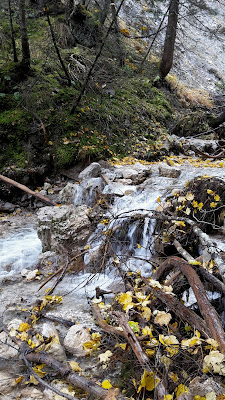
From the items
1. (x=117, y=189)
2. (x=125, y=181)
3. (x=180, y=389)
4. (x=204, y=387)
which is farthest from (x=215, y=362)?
(x=125, y=181)

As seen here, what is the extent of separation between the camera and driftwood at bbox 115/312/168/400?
4.35 ft

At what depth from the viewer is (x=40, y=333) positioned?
212 cm

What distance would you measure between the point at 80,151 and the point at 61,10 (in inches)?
315

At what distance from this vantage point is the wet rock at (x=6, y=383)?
5.47ft

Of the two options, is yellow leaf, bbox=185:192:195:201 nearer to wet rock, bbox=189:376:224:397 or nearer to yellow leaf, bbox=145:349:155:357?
yellow leaf, bbox=145:349:155:357

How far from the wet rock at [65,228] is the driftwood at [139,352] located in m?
2.33

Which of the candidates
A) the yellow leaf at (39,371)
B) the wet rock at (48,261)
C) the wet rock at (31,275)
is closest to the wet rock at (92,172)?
the wet rock at (48,261)

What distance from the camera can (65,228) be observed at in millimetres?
4043

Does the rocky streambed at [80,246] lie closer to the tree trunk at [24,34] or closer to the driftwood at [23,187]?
the driftwood at [23,187]

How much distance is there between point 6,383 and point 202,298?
1.42 meters

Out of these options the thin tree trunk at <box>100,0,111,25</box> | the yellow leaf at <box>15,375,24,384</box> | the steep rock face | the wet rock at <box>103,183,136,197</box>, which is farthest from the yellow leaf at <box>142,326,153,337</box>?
the thin tree trunk at <box>100,0,111,25</box>

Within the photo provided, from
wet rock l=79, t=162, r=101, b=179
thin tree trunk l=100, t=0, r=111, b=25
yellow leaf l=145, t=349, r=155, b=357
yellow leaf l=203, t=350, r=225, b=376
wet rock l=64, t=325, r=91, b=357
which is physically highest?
thin tree trunk l=100, t=0, r=111, b=25

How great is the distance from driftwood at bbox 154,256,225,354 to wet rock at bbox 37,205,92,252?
6.65 ft

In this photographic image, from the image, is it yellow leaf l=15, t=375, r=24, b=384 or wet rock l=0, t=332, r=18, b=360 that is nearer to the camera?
yellow leaf l=15, t=375, r=24, b=384
